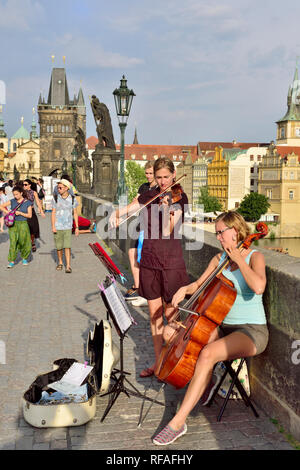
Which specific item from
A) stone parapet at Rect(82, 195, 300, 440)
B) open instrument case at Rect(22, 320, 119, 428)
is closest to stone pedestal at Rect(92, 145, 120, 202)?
open instrument case at Rect(22, 320, 119, 428)

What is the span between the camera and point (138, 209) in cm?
519

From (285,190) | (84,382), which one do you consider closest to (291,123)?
(285,190)

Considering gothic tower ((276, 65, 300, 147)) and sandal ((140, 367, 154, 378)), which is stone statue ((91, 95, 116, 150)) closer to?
sandal ((140, 367, 154, 378))

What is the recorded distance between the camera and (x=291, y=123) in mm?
118438

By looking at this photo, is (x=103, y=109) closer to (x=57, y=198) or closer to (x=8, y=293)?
(x=57, y=198)

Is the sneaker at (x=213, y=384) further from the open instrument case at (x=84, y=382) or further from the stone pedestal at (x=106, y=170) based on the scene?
the stone pedestal at (x=106, y=170)

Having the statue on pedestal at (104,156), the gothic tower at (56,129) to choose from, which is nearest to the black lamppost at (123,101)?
the statue on pedestal at (104,156)

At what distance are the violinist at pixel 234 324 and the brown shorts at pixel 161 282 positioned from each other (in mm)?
569

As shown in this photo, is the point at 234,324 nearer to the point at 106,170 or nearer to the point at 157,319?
the point at 157,319

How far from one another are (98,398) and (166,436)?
40.5 inches

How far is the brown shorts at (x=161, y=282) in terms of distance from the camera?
15.9ft

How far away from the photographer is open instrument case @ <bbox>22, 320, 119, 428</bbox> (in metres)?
3.90

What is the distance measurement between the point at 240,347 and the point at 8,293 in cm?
560
